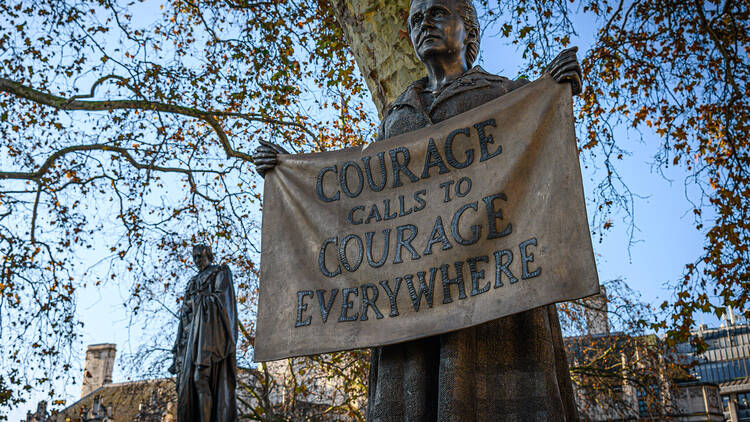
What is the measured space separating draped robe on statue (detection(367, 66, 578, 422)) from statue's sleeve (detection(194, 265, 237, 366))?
14.9 feet

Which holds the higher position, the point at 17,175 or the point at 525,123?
the point at 17,175

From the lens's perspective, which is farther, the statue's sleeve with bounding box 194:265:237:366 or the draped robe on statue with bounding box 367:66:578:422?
the statue's sleeve with bounding box 194:265:237:366

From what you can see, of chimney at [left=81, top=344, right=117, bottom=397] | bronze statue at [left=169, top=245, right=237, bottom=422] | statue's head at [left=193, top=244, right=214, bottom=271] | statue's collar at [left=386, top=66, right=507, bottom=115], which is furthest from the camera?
chimney at [left=81, top=344, right=117, bottom=397]

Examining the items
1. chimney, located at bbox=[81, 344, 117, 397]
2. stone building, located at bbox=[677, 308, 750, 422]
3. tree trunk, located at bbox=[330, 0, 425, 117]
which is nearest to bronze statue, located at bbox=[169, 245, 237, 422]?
tree trunk, located at bbox=[330, 0, 425, 117]

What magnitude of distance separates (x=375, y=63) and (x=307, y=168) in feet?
9.38

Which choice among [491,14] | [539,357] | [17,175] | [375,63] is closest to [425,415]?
[539,357]

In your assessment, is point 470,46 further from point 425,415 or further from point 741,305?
point 741,305

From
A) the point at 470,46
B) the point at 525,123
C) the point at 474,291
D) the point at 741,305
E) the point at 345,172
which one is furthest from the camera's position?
the point at 741,305

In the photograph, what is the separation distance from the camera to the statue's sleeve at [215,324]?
7.20m

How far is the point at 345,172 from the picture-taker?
10.8 feet

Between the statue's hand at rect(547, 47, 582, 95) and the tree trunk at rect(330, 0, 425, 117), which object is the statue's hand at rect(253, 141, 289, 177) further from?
the tree trunk at rect(330, 0, 425, 117)

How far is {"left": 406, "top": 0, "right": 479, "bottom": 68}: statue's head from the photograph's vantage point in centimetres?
338

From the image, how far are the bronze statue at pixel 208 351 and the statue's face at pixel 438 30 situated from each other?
15.6ft

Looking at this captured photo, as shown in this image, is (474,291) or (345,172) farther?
(345,172)
